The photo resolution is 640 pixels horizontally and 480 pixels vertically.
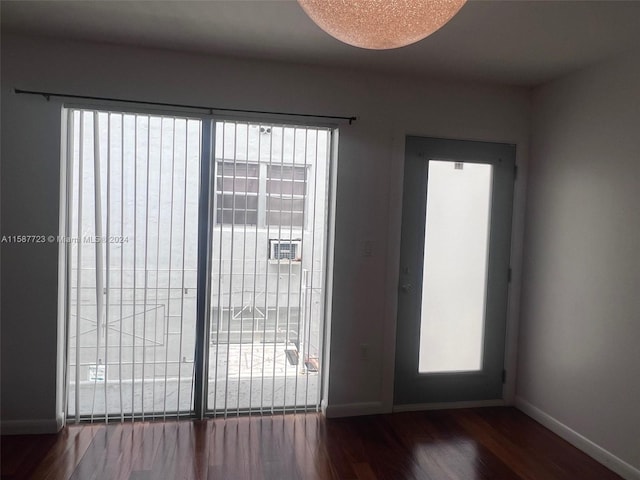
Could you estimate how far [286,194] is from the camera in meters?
2.65

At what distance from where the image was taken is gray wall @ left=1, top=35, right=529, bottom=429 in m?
2.40

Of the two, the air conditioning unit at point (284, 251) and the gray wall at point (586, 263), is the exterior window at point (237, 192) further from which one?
the gray wall at point (586, 263)

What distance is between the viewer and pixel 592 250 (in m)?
2.47

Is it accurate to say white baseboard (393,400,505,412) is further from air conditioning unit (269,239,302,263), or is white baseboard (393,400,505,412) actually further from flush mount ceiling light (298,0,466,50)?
flush mount ceiling light (298,0,466,50)

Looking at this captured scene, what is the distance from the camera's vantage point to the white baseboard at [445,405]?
294 cm

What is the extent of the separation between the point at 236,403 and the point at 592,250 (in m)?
2.65

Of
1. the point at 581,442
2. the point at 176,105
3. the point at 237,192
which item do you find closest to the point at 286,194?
the point at 237,192

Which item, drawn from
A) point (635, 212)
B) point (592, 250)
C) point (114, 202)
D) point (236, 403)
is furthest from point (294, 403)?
point (635, 212)

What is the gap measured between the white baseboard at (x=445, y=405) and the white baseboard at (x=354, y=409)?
0.48 ft

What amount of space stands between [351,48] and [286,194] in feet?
3.32

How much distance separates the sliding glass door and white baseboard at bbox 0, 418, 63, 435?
0.47 feet

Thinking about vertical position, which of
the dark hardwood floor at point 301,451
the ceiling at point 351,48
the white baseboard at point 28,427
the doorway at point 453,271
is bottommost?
the dark hardwood floor at point 301,451

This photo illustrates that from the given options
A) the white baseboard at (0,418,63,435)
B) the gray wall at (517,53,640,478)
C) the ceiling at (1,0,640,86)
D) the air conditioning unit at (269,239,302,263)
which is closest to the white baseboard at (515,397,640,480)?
the gray wall at (517,53,640,478)

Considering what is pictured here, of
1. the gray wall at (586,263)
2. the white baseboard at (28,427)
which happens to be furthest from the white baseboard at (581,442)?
the white baseboard at (28,427)
